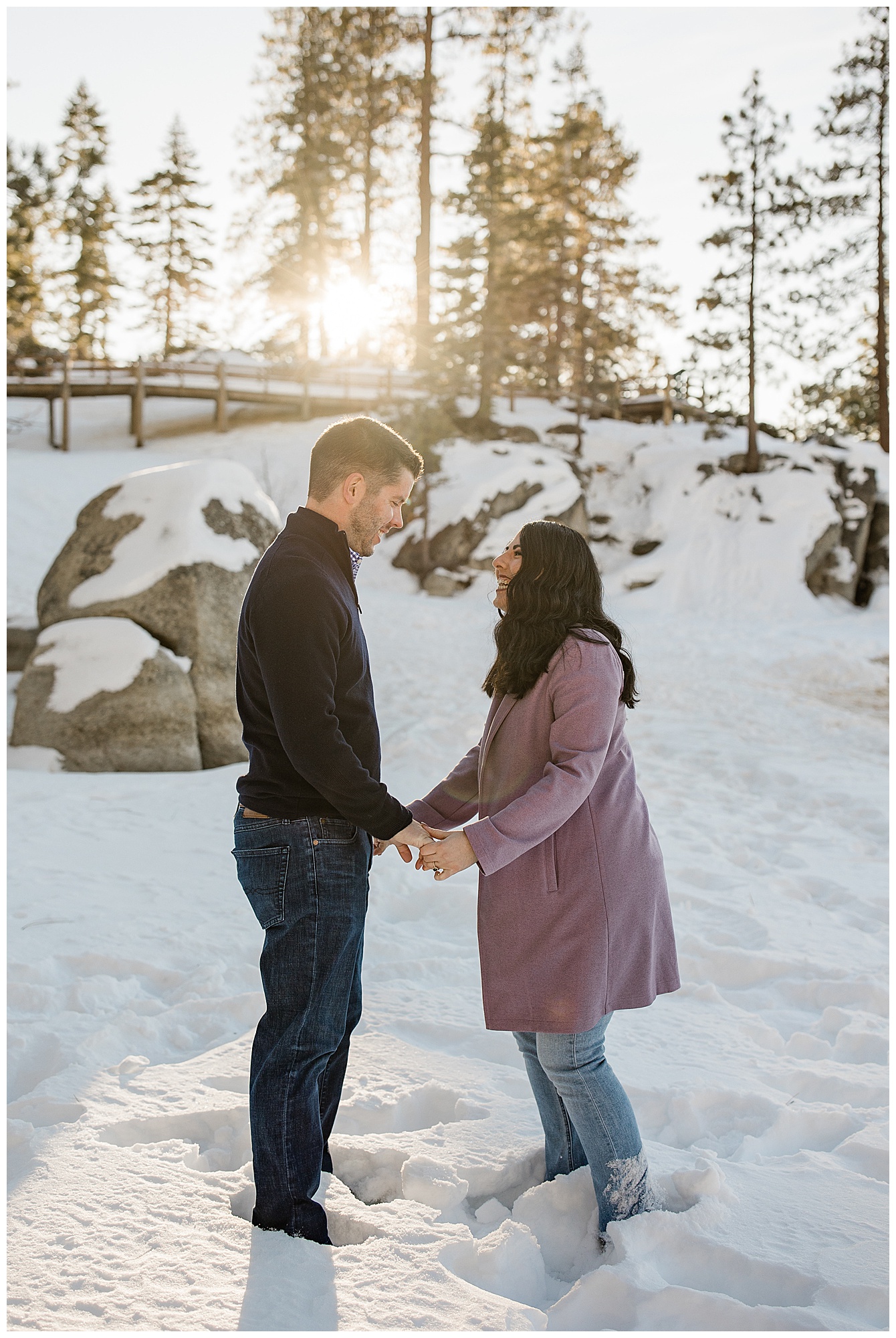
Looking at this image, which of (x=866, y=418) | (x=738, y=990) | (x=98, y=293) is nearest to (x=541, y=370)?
(x=866, y=418)

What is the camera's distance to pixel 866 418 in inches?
1025

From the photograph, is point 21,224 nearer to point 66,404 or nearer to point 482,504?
point 66,404

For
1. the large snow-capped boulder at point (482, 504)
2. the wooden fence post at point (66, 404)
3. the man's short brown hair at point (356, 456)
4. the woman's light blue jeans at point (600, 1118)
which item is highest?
the wooden fence post at point (66, 404)

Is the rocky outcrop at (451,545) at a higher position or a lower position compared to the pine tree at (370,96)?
lower

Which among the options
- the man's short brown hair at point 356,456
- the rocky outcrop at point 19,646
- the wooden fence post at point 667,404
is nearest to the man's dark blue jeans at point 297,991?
the man's short brown hair at point 356,456

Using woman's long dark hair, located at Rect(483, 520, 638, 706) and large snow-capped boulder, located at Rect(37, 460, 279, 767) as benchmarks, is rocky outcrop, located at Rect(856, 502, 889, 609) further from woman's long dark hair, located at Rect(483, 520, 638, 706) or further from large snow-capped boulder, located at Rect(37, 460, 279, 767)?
woman's long dark hair, located at Rect(483, 520, 638, 706)

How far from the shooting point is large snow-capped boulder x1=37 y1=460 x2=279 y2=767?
8.00 metres

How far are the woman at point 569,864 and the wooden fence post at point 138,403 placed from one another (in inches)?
874

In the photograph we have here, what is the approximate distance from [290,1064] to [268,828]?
0.60 meters

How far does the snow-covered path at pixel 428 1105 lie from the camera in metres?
2.22

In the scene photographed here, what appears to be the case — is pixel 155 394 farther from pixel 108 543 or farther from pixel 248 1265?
pixel 248 1265

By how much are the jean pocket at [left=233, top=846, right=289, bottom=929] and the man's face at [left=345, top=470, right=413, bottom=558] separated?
868 millimetres

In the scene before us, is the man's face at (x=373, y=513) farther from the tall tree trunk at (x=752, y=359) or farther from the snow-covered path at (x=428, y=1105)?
the tall tree trunk at (x=752, y=359)

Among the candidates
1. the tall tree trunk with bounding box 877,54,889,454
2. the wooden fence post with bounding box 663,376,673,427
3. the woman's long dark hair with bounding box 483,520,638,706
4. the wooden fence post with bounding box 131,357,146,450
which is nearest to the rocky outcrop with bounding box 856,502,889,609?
the tall tree trunk with bounding box 877,54,889,454
